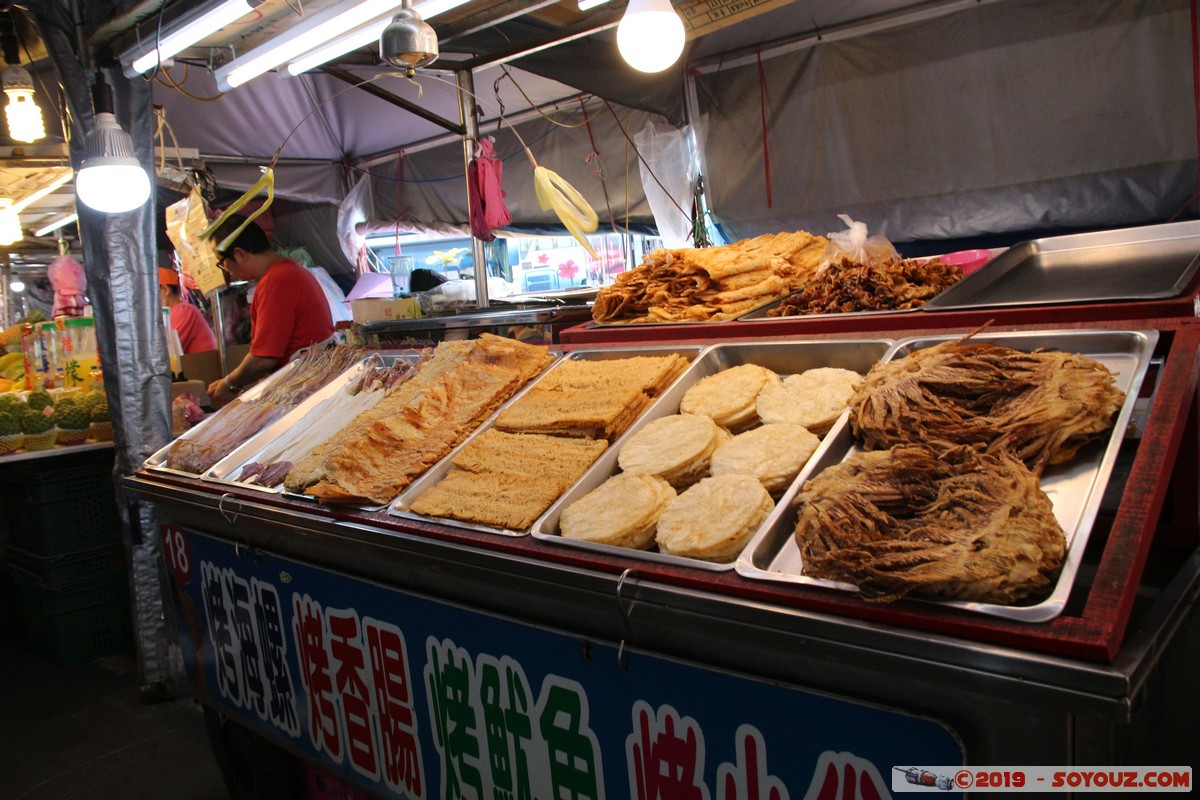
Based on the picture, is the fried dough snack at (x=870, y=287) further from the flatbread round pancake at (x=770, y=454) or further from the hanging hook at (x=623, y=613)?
the hanging hook at (x=623, y=613)

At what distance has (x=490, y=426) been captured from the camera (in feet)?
8.27

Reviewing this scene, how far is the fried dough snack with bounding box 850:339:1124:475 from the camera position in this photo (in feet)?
4.99

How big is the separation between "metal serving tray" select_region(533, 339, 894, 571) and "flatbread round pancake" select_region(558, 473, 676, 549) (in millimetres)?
31

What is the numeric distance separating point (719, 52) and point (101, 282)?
4.30m

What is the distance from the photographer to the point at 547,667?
180 centimetres

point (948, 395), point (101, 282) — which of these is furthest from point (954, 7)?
point (101, 282)

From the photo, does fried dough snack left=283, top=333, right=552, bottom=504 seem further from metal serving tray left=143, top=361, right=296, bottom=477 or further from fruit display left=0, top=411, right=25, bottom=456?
fruit display left=0, top=411, right=25, bottom=456

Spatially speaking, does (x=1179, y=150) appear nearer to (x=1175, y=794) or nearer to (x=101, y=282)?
(x=1175, y=794)

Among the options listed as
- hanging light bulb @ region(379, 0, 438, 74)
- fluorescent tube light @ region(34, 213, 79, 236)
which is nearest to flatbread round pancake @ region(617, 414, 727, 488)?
hanging light bulb @ region(379, 0, 438, 74)

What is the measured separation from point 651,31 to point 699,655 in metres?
2.65

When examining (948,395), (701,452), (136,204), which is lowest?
(701,452)

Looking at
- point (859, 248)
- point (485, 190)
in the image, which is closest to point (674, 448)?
point (859, 248)

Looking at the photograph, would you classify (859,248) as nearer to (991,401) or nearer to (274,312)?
(991,401)

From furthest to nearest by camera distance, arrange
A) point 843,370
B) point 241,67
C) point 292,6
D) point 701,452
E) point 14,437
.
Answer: point 14,437
point 241,67
point 292,6
point 843,370
point 701,452
